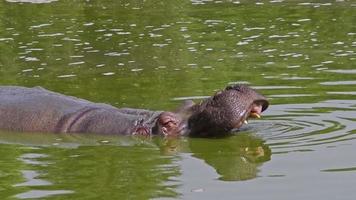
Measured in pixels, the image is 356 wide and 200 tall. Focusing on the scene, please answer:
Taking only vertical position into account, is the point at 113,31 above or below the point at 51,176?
below

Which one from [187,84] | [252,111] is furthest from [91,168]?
[187,84]

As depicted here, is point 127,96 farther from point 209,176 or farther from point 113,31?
point 113,31

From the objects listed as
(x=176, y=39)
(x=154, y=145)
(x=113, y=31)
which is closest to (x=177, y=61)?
(x=176, y=39)

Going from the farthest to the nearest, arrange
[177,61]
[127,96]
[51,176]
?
[177,61] < [127,96] < [51,176]

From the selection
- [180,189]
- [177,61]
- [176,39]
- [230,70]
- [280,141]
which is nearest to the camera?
[180,189]

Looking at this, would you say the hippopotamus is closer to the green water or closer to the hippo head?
the hippo head

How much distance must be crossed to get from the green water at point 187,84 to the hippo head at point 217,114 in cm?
17

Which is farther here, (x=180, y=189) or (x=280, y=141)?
(x=280, y=141)

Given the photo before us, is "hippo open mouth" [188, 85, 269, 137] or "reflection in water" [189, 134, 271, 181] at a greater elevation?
"hippo open mouth" [188, 85, 269, 137]

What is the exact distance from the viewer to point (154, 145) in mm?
9070

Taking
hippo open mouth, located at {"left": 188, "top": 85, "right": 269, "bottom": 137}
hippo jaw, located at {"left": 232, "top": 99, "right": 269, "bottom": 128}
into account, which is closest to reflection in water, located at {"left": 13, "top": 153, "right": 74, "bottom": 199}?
hippo open mouth, located at {"left": 188, "top": 85, "right": 269, "bottom": 137}

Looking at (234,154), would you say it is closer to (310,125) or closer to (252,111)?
(252,111)

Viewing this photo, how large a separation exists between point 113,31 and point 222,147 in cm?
858

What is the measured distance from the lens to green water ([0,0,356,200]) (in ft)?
24.5
